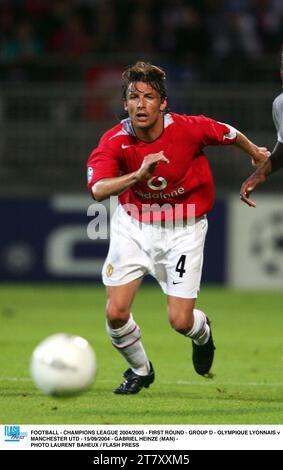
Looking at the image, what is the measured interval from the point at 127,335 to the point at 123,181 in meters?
1.23

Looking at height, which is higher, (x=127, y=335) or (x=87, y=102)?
(x=87, y=102)

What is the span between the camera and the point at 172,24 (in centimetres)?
1630

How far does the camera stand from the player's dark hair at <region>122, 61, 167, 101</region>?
7.41 m

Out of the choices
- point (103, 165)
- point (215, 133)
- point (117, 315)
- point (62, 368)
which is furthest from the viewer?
point (215, 133)

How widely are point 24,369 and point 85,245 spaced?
6.29m

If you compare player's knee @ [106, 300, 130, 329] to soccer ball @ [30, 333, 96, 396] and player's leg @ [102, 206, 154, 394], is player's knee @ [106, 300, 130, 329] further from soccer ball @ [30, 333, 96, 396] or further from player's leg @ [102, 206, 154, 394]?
soccer ball @ [30, 333, 96, 396]

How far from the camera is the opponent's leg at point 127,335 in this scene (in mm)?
7504

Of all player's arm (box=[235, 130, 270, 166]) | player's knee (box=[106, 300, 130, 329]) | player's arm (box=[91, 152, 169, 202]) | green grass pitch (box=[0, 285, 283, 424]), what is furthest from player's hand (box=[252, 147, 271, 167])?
green grass pitch (box=[0, 285, 283, 424])

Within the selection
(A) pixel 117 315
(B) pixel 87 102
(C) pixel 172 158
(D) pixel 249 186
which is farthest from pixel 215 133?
(B) pixel 87 102

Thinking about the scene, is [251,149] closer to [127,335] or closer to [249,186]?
[249,186]

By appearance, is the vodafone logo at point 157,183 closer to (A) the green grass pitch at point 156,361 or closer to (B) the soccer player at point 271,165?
(B) the soccer player at point 271,165

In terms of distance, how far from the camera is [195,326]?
776 cm

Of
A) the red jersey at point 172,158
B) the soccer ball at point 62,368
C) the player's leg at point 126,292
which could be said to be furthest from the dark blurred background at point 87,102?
the soccer ball at point 62,368

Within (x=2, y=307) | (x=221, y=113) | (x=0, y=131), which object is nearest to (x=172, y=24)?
(x=221, y=113)
